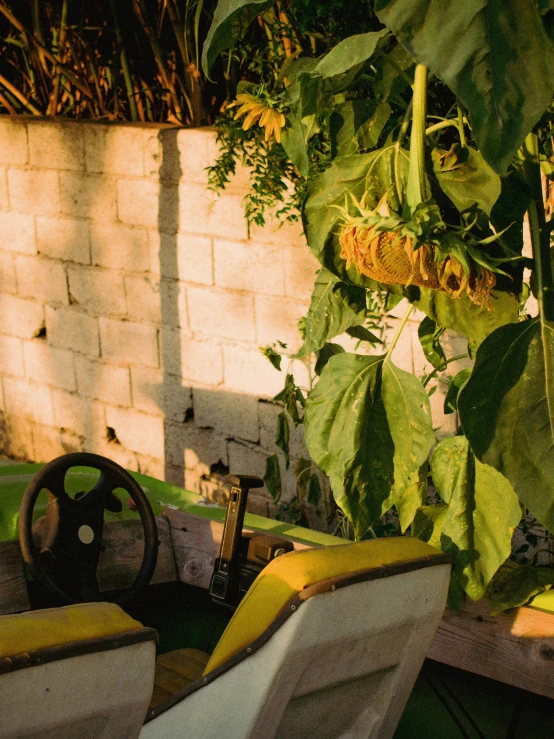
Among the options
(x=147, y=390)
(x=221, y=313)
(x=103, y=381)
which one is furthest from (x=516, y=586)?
(x=103, y=381)

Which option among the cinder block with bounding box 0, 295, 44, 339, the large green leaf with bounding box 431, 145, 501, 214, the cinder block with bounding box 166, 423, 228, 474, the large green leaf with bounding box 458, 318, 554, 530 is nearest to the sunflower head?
the large green leaf with bounding box 431, 145, 501, 214

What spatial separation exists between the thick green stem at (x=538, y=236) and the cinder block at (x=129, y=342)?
309 centimetres

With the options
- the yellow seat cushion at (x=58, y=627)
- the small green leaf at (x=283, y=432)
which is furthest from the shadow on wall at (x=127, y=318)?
the yellow seat cushion at (x=58, y=627)

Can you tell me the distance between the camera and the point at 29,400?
6.34 meters

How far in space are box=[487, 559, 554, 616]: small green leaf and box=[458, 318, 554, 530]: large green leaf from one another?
56cm

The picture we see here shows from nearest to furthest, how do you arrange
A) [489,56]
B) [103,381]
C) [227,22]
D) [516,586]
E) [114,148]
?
[489,56] < [227,22] < [516,586] < [114,148] < [103,381]

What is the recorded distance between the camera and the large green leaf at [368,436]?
273cm

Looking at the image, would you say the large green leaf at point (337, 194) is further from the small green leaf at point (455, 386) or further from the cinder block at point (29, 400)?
the cinder block at point (29, 400)

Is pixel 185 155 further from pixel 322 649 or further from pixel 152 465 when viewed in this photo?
pixel 322 649

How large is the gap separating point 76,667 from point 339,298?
1.34 meters

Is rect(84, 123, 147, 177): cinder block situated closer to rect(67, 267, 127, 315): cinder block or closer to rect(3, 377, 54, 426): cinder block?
rect(67, 267, 127, 315): cinder block

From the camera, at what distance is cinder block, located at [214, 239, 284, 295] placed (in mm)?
4887

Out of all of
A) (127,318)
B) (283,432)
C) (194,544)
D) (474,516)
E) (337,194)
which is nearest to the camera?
(337,194)

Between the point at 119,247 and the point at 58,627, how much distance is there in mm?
3695
